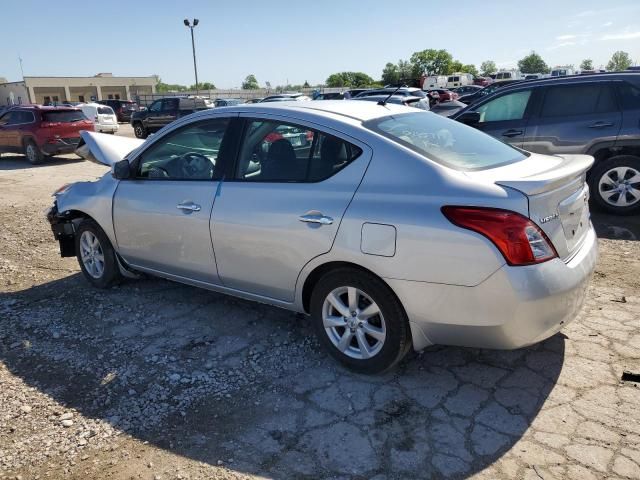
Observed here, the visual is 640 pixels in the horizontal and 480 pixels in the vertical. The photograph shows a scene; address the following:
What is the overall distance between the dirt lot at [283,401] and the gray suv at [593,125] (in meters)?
2.57

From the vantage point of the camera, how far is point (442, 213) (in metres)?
2.74

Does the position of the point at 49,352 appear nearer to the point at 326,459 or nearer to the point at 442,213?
the point at 326,459

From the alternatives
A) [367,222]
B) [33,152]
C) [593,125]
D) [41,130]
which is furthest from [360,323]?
[33,152]

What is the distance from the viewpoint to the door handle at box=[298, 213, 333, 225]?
10.2 ft

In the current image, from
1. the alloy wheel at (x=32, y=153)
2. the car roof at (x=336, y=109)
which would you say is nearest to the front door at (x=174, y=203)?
the car roof at (x=336, y=109)

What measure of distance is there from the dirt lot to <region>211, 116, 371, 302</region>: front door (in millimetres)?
602

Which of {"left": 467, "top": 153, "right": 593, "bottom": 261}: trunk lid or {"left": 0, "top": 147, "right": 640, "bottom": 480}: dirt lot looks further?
{"left": 467, "top": 153, "right": 593, "bottom": 261}: trunk lid

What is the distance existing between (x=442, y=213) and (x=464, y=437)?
46.6 inches

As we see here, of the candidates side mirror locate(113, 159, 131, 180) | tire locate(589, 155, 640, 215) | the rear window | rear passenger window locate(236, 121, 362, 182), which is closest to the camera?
rear passenger window locate(236, 121, 362, 182)

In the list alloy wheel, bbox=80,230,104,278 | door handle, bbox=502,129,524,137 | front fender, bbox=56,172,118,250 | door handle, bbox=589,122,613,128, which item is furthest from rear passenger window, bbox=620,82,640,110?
alloy wheel, bbox=80,230,104,278

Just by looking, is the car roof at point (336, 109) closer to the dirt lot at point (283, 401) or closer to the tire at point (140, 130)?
the dirt lot at point (283, 401)

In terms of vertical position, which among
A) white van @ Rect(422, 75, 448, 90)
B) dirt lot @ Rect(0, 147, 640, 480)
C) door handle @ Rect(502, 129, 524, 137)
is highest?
white van @ Rect(422, 75, 448, 90)

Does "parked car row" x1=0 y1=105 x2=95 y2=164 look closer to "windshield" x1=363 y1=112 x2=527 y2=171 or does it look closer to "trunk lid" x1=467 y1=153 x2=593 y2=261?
"windshield" x1=363 y1=112 x2=527 y2=171

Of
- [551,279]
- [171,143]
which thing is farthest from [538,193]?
[171,143]
